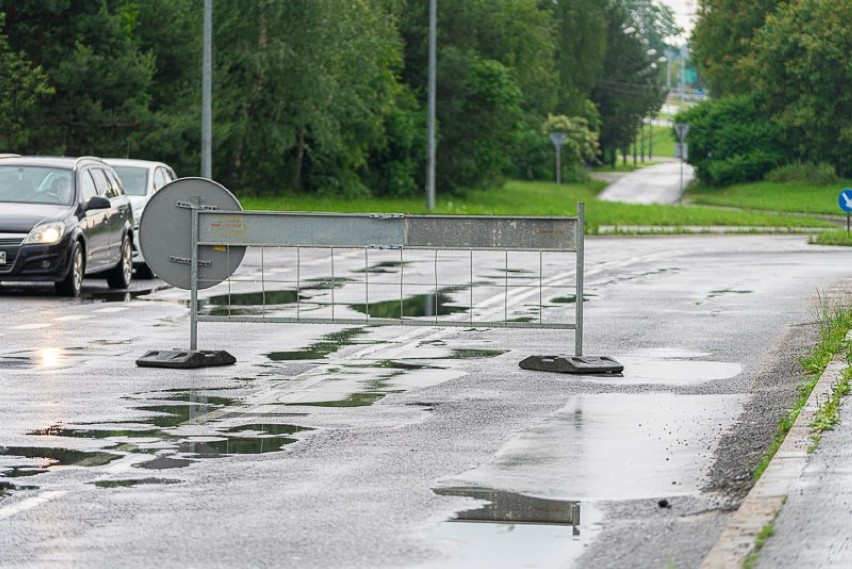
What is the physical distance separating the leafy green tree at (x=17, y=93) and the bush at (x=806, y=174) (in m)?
47.3

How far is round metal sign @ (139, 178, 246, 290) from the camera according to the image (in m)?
14.5

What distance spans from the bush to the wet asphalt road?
74.5 metres

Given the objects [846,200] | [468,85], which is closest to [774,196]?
[468,85]

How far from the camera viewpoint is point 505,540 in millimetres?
7496

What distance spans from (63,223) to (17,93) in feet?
103

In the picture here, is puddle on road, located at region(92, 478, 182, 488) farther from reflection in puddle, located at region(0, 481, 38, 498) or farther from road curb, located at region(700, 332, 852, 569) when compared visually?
road curb, located at region(700, 332, 852, 569)

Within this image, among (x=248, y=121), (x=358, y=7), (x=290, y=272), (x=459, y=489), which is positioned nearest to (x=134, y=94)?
(x=248, y=121)

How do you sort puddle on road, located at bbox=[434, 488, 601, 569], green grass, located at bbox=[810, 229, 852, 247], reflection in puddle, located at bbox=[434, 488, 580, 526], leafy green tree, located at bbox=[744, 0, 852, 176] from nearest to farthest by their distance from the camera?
1. puddle on road, located at bbox=[434, 488, 601, 569]
2. reflection in puddle, located at bbox=[434, 488, 580, 526]
3. green grass, located at bbox=[810, 229, 852, 247]
4. leafy green tree, located at bbox=[744, 0, 852, 176]

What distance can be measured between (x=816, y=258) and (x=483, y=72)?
43.0 metres

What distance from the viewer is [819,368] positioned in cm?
1317

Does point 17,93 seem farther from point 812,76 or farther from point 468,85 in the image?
point 812,76

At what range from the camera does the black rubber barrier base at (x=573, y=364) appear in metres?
14.0

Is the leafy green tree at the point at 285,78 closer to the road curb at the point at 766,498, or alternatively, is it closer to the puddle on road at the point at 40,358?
the puddle on road at the point at 40,358

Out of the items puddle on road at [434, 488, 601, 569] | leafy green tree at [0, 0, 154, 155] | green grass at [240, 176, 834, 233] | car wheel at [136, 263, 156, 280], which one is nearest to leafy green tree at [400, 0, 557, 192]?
green grass at [240, 176, 834, 233]
